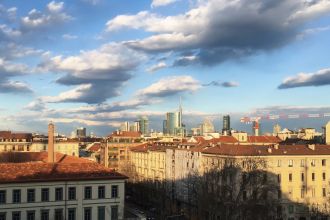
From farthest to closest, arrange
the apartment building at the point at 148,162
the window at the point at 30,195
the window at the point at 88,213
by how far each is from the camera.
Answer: the apartment building at the point at 148,162 → the window at the point at 88,213 → the window at the point at 30,195

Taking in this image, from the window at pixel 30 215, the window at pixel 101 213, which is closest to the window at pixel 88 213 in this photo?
the window at pixel 101 213

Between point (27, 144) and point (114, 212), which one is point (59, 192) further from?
point (27, 144)

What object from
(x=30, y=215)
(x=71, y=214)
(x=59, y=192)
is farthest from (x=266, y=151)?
(x=30, y=215)

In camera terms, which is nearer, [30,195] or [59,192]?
[30,195]

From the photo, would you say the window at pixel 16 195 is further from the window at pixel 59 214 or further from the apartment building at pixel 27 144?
the apartment building at pixel 27 144

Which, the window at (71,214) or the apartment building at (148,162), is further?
the apartment building at (148,162)

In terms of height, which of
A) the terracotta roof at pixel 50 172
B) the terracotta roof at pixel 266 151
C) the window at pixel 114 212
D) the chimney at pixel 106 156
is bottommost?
the window at pixel 114 212

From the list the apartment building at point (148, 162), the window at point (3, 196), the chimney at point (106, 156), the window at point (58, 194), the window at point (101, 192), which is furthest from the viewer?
the chimney at point (106, 156)

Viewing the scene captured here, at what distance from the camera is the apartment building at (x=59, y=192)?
60.7 metres

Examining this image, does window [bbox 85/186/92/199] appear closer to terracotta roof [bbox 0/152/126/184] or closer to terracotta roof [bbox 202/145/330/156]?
terracotta roof [bbox 0/152/126/184]

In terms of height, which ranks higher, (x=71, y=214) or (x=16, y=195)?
(x=16, y=195)

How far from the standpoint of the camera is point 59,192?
2483 inches

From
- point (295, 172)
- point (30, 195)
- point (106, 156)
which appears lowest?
point (106, 156)

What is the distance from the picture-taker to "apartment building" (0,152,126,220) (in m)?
60.7
